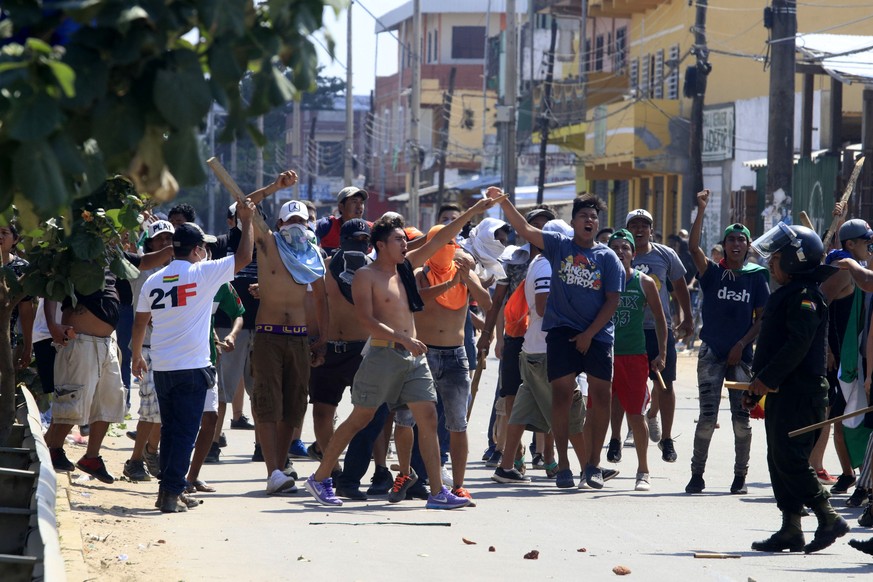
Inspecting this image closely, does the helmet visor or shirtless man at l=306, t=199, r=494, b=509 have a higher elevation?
the helmet visor

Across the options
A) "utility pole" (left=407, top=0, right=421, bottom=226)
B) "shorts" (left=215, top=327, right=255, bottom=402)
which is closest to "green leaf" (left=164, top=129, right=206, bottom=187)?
"shorts" (left=215, top=327, right=255, bottom=402)

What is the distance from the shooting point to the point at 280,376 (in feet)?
33.2

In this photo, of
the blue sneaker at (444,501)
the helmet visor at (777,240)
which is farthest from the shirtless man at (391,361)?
the helmet visor at (777,240)

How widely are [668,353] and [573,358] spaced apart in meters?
2.26

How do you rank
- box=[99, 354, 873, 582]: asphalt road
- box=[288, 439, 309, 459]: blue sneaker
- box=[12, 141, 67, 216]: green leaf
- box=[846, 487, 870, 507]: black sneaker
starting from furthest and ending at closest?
box=[288, 439, 309, 459]: blue sneaker
box=[846, 487, 870, 507]: black sneaker
box=[99, 354, 873, 582]: asphalt road
box=[12, 141, 67, 216]: green leaf

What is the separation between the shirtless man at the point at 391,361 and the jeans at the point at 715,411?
2.04 meters

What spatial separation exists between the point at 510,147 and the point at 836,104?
37.9 ft

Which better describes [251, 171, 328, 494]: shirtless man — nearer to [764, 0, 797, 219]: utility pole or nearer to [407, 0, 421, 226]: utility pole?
[764, 0, 797, 219]: utility pole

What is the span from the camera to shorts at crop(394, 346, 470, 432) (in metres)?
9.80

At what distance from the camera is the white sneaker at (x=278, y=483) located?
9.83 metres

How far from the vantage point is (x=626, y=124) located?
36875 millimetres

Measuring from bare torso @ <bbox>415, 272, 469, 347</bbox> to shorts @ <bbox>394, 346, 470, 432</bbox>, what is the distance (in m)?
0.06

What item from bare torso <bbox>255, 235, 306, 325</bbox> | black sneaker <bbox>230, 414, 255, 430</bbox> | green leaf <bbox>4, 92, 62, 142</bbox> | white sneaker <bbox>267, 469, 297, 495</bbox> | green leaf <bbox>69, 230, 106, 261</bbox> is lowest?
black sneaker <bbox>230, 414, 255, 430</bbox>

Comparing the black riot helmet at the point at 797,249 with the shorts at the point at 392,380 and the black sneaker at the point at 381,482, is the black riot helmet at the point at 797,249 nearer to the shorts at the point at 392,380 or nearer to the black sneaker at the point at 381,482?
the shorts at the point at 392,380
